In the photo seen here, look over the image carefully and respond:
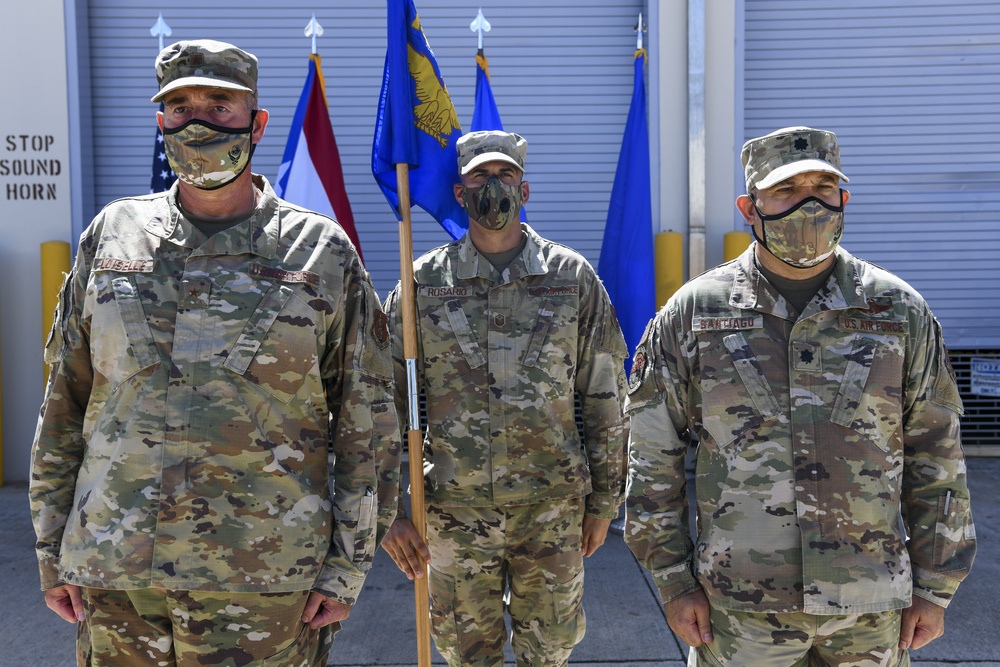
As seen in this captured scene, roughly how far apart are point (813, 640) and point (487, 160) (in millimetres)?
1819

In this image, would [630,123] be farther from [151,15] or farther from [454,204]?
[151,15]

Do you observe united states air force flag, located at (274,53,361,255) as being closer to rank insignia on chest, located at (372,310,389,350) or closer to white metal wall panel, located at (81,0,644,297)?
white metal wall panel, located at (81,0,644,297)

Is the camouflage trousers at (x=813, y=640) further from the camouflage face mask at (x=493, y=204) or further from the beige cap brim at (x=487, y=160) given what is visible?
the beige cap brim at (x=487, y=160)

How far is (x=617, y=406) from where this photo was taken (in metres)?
2.95

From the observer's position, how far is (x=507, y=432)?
285cm

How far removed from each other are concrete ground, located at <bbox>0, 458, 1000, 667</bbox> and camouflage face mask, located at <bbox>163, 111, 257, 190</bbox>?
2.23m

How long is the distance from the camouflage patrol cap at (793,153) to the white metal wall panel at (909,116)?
4.95m

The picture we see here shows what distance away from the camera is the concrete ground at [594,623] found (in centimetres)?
346

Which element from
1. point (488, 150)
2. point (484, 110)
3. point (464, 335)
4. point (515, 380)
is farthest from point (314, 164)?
point (515, 380)

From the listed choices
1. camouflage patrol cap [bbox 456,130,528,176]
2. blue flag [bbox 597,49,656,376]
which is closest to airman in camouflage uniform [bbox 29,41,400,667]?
camouflage patrol cap [bbox 456,130,528,176]

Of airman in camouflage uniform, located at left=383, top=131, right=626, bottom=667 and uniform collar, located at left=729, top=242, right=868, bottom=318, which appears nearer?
uniform collar, located at left=729, top=242, right=868, bottom=318

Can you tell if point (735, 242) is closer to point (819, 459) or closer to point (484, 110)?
point (484, 110)

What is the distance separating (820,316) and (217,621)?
1.61m

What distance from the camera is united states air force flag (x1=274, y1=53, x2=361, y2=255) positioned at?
202 inches
